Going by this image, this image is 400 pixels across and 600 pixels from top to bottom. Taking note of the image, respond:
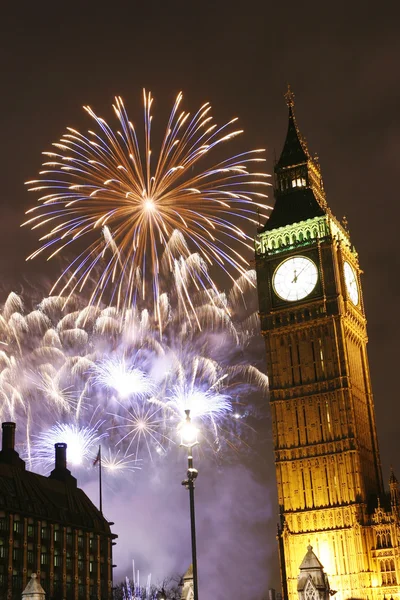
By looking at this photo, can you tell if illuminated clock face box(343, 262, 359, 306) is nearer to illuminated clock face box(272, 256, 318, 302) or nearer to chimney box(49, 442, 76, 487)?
illuminated clock face box(272, 256, 318, 302)

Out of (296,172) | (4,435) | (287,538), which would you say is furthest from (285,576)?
(296,172)

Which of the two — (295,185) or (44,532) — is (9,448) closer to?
(44,532)

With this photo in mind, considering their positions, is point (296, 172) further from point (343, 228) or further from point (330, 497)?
point (330, 497)

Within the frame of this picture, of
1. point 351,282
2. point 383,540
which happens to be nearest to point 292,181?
point 351,282

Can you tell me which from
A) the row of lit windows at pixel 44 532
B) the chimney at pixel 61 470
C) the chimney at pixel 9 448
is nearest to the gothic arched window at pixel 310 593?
the row of lit windows at pixel 44 532

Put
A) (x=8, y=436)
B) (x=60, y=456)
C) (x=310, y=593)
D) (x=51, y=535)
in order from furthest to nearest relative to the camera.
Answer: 1. (x=60, y=456)
2. (x=8, y=436)
3. (x=51, y=535)
4. (x=310, y=593)

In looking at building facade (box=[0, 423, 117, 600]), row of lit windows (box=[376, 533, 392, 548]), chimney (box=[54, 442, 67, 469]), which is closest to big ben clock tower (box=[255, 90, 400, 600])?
row of lit windows (box=[376, 533, 392, 548])
